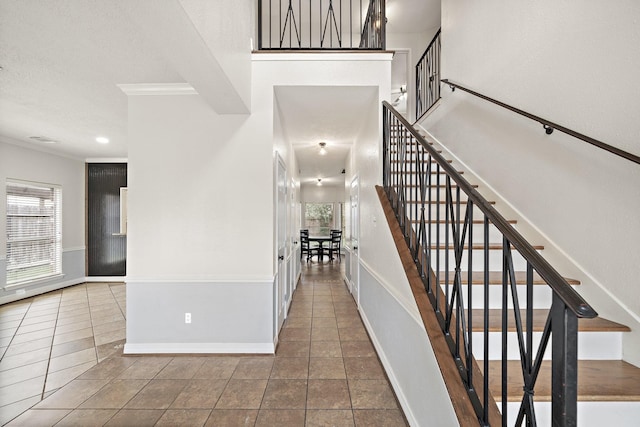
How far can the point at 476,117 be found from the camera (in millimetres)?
2840

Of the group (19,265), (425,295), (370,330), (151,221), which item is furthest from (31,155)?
(425,295)

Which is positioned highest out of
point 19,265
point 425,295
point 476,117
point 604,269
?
point 476,117

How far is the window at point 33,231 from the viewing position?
15.9 feet

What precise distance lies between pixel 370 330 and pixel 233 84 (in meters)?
2.83

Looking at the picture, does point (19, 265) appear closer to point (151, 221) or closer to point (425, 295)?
point (151, 221)

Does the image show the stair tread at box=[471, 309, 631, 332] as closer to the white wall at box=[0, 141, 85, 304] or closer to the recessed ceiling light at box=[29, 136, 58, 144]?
the recessed ceiling light at box=[29, 136, 58, 144]

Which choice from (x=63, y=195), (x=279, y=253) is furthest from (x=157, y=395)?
(x=63, y=195)

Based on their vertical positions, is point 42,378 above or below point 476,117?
below

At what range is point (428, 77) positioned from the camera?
4.95 metres

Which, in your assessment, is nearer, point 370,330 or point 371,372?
point 371,372

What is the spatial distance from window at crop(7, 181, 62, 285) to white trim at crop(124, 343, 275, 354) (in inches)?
151

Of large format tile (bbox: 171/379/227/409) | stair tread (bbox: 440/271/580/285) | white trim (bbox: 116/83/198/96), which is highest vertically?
white trim (bbox: 116/83/198/96)

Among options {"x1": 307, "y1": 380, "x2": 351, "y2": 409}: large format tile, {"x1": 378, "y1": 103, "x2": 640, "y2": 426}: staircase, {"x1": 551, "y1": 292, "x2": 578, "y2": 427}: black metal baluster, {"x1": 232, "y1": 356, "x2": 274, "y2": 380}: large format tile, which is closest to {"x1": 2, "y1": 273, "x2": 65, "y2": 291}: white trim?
{"x1": 232, "y1": 356, "x2": 274, "y2": 380}: large format tile

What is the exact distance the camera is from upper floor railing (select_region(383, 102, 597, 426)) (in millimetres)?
704
